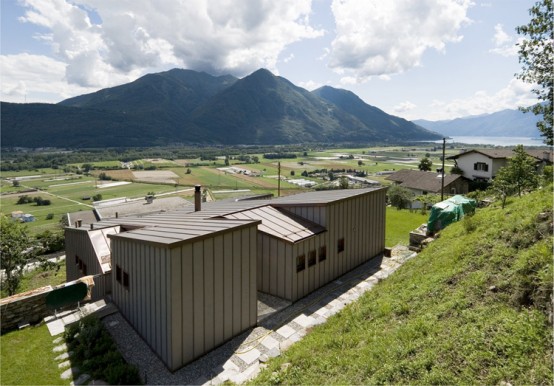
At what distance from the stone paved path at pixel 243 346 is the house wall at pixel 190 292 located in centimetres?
25

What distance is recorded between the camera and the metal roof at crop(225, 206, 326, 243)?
12694 millimetres

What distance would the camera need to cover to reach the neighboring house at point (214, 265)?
8492mm

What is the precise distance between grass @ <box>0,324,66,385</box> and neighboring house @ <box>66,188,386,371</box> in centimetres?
222

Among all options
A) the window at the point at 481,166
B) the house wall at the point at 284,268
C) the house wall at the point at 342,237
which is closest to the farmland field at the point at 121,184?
the window at the point at 481,166

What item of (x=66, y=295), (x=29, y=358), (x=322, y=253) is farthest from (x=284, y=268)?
(x=29, y=358)

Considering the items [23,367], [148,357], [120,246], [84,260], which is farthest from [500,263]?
[84,260]

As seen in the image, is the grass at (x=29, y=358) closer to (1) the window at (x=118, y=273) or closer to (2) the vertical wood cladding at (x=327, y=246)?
(1) the window at (x=118, y=273)

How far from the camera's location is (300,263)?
12.8 m

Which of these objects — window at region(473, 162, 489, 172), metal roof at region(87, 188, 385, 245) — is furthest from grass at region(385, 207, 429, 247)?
window at region(473, 162, 489, 172)

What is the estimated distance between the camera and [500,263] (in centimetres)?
830

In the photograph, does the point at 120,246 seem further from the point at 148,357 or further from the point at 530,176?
the point at 530,176

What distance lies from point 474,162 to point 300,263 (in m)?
46.9

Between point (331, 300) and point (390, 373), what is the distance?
21.8ft

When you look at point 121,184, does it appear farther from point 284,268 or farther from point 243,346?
point 243,346
